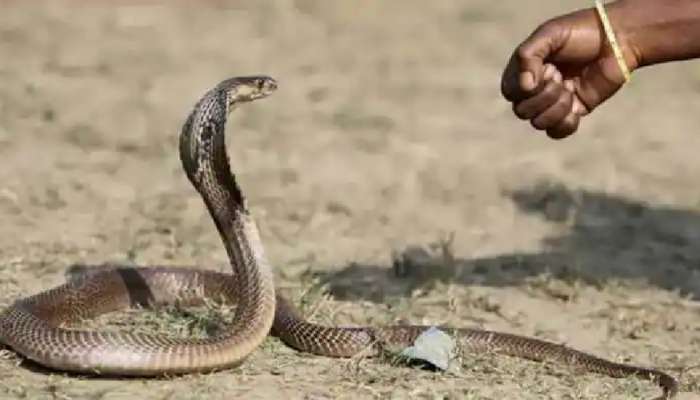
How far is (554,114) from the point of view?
541 cm

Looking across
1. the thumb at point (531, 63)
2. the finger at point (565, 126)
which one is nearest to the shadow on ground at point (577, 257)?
the finger at point (565, 126)

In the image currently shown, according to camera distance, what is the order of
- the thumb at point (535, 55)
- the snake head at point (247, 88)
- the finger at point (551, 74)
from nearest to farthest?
the snake head at point (247, 88) → the thumb at point (535, 55) → the finger at point (551, 74)

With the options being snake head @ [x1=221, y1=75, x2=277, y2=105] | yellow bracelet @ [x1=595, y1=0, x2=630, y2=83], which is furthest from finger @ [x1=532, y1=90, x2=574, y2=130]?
snake head @ [x1=221, y1=75, x2=277, y2=105]

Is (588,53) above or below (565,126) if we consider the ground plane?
above

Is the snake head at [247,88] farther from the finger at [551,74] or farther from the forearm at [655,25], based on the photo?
the forearm at [655,25]

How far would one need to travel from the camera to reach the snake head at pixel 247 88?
5047 millimetres

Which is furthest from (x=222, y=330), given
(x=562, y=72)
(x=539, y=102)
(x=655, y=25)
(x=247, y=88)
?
(x=655, y=25)

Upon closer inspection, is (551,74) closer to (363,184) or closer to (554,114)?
(554,114)

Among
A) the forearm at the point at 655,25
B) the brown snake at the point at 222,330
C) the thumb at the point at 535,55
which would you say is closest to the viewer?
the brown snake at the point at 222,330

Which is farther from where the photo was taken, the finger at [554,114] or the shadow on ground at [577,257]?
the shadow on ground at [577,257]

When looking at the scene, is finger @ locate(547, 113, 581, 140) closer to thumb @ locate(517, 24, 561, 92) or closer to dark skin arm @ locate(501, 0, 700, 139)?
dark skin arm @ locate(501, 0, 700, 139)

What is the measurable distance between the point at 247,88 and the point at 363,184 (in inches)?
110

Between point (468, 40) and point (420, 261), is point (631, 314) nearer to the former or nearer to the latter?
point (420, 261)

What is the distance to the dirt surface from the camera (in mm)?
5715
